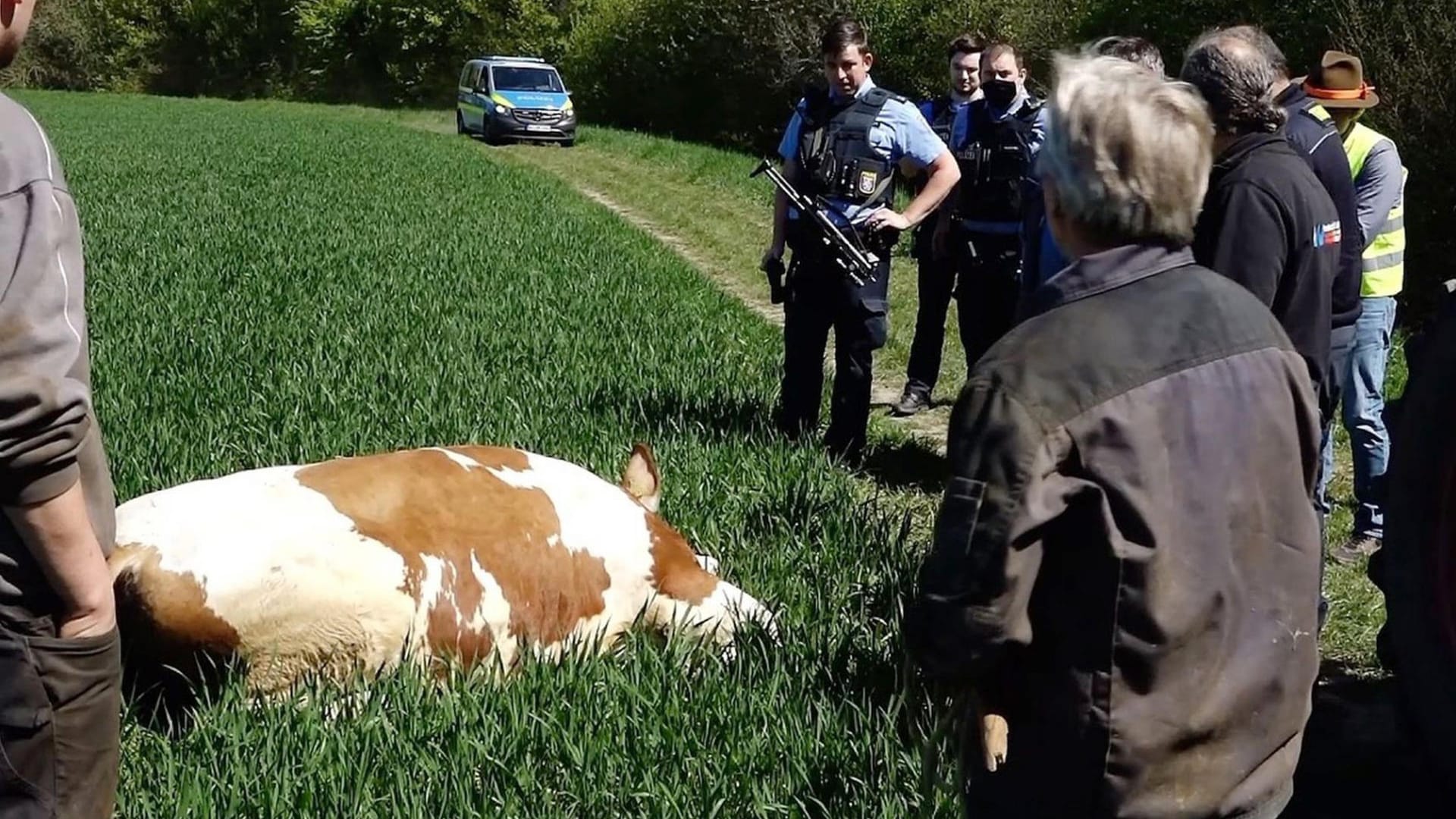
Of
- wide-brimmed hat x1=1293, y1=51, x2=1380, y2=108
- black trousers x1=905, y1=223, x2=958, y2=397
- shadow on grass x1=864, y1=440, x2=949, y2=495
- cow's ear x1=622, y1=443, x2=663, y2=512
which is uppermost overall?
wide-brimmed hat x1=1293, y1=51, x2=1380, y2=108

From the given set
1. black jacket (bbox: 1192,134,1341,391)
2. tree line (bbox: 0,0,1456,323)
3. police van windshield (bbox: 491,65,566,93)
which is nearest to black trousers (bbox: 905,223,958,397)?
tree line (bbox: 0,0,1456,323)

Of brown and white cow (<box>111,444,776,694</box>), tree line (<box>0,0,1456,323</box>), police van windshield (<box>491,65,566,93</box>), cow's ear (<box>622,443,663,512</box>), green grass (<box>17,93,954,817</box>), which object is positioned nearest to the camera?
green grass (<box>17,93,954,817</box>)

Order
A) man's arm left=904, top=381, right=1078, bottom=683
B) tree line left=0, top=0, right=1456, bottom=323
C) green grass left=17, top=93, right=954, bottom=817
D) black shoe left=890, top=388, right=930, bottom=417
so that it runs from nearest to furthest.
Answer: man's arm left=904, top=381, right=1078, bottom=683
green grass left=17, top=93, right=954, bottom=817
black shoe left=890, top=388, right=930, bottom=417
tree line left=0, top=0, right=1456, bottom=323

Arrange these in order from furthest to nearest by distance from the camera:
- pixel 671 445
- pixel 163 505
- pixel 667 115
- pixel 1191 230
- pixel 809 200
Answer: pixel 667 115 → pixel 809 200 → pixel 671 445 → pixel 163 505 → pixel 1191 230

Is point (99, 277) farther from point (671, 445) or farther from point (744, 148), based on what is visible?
point (744, 148)

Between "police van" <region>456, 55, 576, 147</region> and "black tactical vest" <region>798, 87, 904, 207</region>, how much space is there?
65.4ft

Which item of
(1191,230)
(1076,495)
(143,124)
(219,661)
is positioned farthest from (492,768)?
(143,124)

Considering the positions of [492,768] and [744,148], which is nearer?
[492,768]

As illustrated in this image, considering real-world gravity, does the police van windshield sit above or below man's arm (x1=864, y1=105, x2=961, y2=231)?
below

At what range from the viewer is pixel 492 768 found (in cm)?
288

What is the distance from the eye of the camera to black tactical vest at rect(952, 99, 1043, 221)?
21.0 ft

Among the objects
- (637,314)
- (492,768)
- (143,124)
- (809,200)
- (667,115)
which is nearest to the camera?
(492,768)

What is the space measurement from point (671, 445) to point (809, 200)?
117 cm

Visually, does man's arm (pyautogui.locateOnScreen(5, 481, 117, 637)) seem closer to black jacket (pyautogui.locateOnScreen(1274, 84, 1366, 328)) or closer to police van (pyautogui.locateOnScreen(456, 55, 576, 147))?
black jacket (pyautogui.locateOnScreen(1274, 84, 1366, 328))
